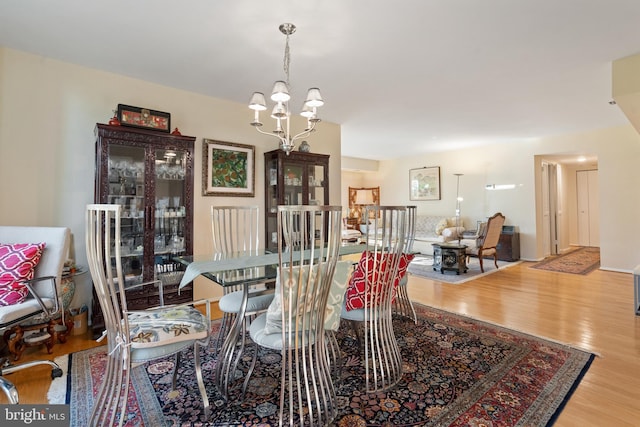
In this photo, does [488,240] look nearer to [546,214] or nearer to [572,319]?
[572,319]

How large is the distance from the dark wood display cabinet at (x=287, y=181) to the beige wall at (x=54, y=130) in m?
1.32

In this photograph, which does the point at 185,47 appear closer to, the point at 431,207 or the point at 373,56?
the point at 373,56

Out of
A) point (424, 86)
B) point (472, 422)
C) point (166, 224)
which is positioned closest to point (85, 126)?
point (166, 224)

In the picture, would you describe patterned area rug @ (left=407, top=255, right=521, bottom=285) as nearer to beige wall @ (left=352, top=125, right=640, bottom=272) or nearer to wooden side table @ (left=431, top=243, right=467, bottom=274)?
wooden side table @ (left=431, top=243, right=467, bottom=274)

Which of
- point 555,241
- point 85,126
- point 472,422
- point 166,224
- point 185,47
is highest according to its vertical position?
point 185,47

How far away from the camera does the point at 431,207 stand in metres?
7.80

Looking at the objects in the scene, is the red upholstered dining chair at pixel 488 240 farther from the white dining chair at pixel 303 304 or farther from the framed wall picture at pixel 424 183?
the white dining chair at pixel 303 304

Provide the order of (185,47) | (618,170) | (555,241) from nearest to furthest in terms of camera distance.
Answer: (185,47) → (618,170) → (555,241)

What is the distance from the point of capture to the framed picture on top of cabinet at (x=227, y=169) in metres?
3.63

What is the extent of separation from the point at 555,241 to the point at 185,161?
798 centimetres

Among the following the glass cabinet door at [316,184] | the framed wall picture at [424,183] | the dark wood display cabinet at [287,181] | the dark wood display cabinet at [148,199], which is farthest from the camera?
the framed wall picture at [424,183]

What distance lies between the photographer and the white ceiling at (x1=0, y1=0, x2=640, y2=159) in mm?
2088

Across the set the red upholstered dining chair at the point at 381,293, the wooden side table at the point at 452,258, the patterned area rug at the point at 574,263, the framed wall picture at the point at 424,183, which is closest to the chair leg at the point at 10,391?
the red upholstered dining chair at the point at 381,293

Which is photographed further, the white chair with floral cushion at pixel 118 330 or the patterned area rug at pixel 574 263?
the patterned area rug at pixel 574 263
